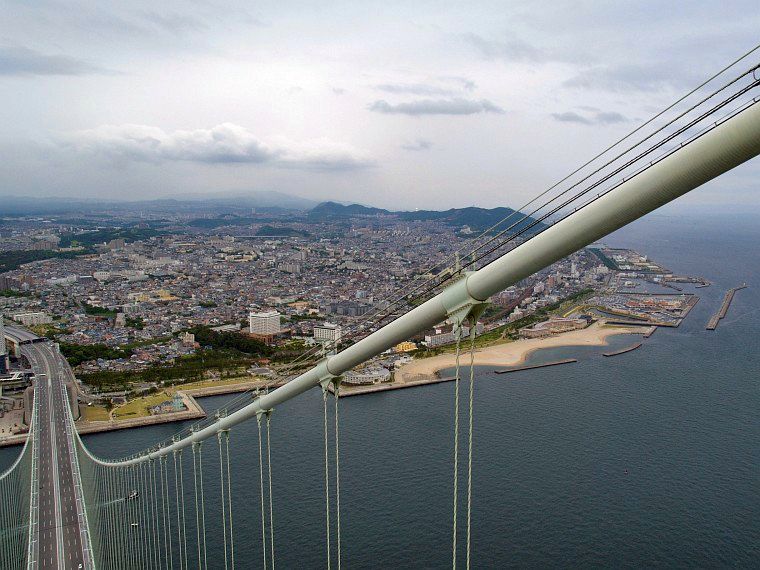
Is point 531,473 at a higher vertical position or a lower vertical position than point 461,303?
lower

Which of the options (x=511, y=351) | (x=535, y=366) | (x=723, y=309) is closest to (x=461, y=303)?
(x=535, y=366)

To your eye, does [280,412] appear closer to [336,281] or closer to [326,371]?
[326,371]

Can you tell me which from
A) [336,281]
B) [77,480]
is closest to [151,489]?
[77,480]

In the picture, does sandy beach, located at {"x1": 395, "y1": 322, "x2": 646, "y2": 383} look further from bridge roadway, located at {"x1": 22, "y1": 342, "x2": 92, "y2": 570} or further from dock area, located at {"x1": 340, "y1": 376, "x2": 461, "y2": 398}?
bridge roadway, located at {"x1": 22, "y1": 342, "x2": 92, "y2": 570}

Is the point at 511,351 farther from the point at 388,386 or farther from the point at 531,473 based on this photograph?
the point at 531,473

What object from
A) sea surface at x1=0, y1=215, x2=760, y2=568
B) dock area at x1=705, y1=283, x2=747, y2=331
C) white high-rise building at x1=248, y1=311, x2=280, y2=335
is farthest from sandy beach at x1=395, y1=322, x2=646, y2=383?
white high-rise building at x1=248, y1=311, x2=280, y2=335
